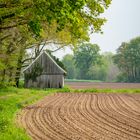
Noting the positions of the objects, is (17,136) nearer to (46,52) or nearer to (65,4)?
(65,4)

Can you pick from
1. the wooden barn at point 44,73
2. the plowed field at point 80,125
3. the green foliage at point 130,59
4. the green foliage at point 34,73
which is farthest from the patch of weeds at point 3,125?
the green foliage at point 130,59

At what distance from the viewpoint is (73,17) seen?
70.3 feet

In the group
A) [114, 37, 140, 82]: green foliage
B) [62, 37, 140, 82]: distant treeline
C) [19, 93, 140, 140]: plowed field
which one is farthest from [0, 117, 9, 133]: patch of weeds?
[114, 37, 140, 82]: green foliage

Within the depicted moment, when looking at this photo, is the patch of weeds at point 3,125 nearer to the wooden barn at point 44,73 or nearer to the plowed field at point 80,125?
the plowed field at point 80,125

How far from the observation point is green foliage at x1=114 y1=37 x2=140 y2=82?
12826cm

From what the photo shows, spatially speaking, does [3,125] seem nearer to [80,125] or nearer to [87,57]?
[80,125]

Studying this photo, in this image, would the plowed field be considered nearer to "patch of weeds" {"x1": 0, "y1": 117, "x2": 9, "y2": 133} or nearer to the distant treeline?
"patch of weeds" {"x1": 0, "y1": 117, "x2": 9, "y2": 133}

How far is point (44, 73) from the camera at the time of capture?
6381 centimetres

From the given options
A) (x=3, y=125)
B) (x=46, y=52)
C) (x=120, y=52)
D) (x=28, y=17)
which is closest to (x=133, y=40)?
(x=120, y=52)

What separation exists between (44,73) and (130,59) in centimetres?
6970

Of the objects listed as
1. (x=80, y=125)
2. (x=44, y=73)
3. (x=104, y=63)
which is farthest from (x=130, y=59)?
(x=80, y=125)

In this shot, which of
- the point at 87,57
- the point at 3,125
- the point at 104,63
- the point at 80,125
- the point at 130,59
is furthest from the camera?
the point at 104,63

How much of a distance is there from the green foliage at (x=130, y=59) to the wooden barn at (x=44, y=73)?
65.9 metres

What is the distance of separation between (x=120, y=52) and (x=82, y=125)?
116m
